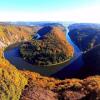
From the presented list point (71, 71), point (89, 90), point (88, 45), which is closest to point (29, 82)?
point (89, 90)

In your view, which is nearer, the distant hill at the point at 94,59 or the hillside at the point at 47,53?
the distant hill at the point at 94,59

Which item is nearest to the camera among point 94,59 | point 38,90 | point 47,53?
point 38,90

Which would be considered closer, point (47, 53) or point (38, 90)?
point (38, 90)

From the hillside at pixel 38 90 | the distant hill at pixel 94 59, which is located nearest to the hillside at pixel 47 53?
the distant hill at pixel 94 59

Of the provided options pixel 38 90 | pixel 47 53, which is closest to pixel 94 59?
pixel 47 53

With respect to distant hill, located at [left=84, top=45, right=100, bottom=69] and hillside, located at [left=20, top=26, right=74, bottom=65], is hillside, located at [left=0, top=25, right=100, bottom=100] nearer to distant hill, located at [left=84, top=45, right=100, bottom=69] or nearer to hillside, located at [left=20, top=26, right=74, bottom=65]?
distant hill, located at [left=84, top=45, right=100, bottom=69]

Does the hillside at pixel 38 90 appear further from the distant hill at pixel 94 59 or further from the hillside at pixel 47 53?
the hillside at pixel 47 53

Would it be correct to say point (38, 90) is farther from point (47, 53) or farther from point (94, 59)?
point (47, 53)

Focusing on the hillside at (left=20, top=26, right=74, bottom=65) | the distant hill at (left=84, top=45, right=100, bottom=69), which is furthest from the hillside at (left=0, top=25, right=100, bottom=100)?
the hillside at (left=20, top=26, right=74, bottom=65)

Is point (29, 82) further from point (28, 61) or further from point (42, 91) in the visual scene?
point (28, 61)

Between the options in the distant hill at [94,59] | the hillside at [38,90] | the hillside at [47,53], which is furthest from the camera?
the hillside at [47,53]

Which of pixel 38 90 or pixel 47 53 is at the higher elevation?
pixel 38 90
